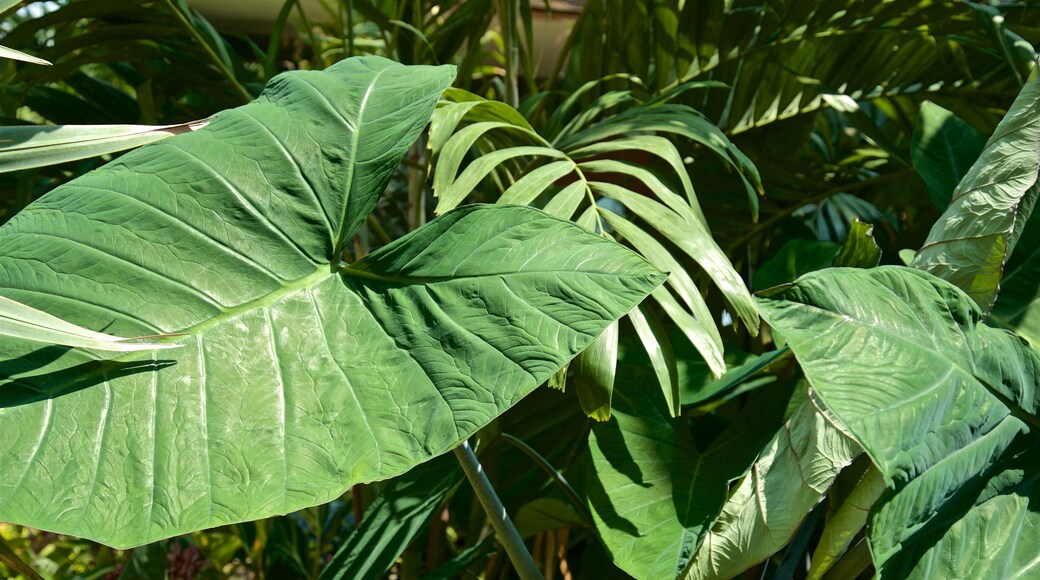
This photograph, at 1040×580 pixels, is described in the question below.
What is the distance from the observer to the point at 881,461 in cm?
52

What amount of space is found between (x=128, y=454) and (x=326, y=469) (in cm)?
13

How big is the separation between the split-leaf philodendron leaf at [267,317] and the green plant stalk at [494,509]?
0.20 m

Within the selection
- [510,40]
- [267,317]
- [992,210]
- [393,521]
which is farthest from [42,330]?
[510,40]

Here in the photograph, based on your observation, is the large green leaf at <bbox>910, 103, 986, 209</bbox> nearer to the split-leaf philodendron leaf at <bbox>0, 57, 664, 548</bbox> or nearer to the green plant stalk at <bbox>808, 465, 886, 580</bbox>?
the green plant stalk at <bbox>808, 465, 886, 580</bbox>

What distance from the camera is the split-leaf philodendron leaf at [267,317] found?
524 millimetres

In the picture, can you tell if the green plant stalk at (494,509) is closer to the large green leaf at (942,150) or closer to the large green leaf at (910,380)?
the large green leaf at (910,380)

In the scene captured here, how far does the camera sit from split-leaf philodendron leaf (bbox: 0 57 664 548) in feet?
1.72

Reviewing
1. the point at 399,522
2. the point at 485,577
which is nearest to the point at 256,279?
the point at 399,522

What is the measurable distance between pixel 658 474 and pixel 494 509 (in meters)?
0.22

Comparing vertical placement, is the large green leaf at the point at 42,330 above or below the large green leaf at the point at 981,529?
above

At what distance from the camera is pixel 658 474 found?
0.94 meters

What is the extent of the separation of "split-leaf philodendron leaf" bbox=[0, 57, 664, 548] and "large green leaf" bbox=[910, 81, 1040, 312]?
0.42 meters

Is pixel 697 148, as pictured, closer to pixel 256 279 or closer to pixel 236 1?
pixel 256 279

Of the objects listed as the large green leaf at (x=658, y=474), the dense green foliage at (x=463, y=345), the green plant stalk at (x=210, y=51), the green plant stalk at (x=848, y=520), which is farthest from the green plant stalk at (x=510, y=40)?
the green plant stalk at (x=848, y=520)
